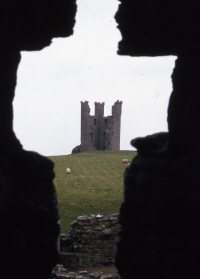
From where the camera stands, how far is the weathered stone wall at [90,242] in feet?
41.0

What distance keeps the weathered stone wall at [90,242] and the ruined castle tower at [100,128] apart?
5720cm

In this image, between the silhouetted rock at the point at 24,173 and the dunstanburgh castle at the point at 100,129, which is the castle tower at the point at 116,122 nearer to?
the dunstanburgh castle at the point at 100,129

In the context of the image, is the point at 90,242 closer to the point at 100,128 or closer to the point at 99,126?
the point at 100,128

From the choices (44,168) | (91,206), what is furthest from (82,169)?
(44,168)

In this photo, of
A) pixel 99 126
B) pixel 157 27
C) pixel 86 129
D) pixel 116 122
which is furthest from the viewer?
pixel 99 126

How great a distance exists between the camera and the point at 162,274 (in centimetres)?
530

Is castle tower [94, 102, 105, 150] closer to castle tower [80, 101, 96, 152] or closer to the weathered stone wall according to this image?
castle tower [80, 101, 96, 152]

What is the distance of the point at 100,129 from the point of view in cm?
7206

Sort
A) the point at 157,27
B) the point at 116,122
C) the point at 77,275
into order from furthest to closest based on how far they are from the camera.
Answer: the point at 116,122, the point at 77,275, the point at 157,27

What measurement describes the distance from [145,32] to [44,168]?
285 centimetres

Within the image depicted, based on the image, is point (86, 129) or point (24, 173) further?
point (86, 129)

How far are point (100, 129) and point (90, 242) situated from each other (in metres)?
59.5

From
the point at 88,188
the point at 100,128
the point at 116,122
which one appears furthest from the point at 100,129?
the point at 88,188

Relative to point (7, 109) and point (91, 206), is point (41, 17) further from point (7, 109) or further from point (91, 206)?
point (91, 206)
